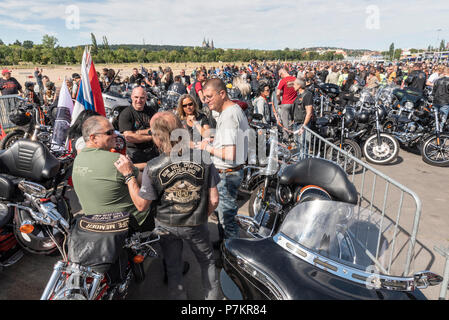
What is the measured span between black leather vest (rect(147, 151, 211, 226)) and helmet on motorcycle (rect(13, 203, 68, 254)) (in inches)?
64.4

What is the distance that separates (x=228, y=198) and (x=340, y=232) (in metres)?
1.39

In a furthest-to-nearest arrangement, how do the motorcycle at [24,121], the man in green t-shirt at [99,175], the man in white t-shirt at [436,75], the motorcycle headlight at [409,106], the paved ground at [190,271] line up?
1. the man in white t-shirt at [436,75]
2. the motorcycle headlight at [409,106]
3. the motorcycle at [24,121]
4. the paved ground at [190,271]
5. the man in green t-shirt at [99,175]

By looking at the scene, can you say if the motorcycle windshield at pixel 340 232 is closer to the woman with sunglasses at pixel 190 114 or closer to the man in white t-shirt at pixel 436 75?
the woman with sunglasses at pixel 190 114

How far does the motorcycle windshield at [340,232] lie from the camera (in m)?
1.69

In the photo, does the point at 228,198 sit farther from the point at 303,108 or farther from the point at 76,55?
the point at 76,55

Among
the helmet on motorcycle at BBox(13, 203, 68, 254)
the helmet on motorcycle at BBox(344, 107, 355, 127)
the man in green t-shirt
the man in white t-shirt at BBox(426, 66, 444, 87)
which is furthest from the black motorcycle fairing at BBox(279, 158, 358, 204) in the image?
the man in white t-shirt at BBox(426, 66, 444, 87)

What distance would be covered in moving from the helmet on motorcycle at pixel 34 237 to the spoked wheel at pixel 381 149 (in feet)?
19.5

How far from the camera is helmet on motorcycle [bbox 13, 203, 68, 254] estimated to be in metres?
2.95

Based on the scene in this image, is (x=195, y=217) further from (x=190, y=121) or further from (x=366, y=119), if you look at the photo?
(x=366, y=119)

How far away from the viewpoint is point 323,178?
2.54m

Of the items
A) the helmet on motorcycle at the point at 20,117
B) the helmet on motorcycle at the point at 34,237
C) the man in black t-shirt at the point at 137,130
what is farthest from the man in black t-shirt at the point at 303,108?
the helmet on motorcycle at the point at 20,117

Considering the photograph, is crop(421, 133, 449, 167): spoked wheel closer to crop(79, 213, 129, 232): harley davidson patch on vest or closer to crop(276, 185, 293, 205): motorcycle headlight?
crop(276, 185, 293, 205): motorcycle headlight

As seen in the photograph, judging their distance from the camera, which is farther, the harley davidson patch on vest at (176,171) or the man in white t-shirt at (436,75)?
the man in white t-shirt at (436,75)
